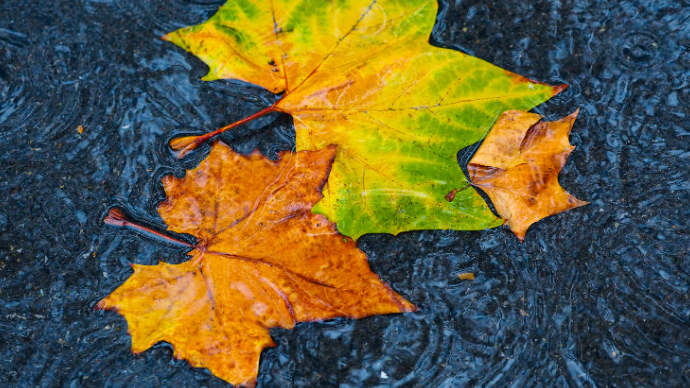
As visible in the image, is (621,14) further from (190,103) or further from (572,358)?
(190,103)

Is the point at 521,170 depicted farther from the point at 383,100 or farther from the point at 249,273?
the point at 249,273

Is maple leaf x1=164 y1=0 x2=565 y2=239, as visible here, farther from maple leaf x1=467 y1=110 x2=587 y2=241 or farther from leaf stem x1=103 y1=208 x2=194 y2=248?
leaf stem x1=103 y1=208 x2=194 y2=248

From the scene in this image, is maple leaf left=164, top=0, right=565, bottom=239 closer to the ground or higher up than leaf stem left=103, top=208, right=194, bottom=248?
higher up

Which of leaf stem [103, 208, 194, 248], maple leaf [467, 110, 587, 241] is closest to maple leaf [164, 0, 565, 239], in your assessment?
maple leaf [467, 110, 587, 241]

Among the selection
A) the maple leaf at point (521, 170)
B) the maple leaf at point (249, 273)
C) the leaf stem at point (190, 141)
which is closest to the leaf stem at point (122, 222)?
the maple leaf at point (249, 273)

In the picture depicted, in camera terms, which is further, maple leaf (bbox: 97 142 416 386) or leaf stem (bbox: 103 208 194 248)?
leaf stem (bbox: 103 208 194 248)
